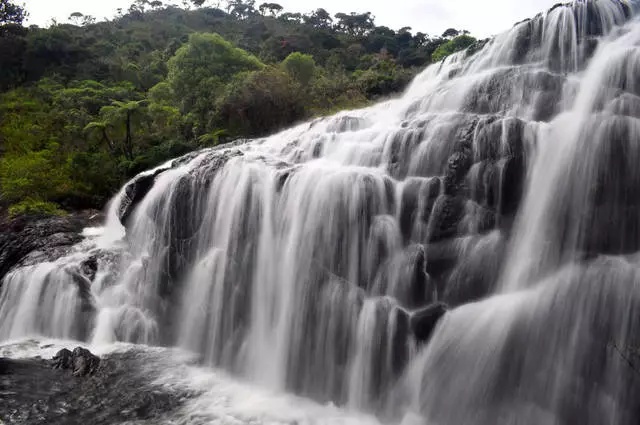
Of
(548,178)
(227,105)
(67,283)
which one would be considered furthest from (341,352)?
(227,105)

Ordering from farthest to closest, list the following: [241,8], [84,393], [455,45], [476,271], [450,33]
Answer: [241,8] < [450,33] < [455,45] < [84,393] < [476,271]

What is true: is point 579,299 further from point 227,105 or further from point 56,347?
point 227,105

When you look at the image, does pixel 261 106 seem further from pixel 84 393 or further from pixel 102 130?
pixel 84 393

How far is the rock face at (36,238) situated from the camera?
13.6 meters

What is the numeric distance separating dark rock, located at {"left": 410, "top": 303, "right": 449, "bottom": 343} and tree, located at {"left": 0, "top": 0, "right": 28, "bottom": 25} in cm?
4230

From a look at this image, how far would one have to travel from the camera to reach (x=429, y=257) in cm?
806

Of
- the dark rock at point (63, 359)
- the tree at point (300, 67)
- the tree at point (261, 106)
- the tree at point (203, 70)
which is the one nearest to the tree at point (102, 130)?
the tree at point (203, 70)

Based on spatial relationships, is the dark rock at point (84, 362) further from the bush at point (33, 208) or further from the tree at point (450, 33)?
the tree at point (450, 33)

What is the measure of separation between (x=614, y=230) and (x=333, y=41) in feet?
160

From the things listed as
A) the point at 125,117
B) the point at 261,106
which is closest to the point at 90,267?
the point at 125,117

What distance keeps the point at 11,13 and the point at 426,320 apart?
42.6 metres

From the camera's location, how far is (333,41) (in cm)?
5138

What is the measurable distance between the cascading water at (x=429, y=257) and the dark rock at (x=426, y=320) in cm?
3

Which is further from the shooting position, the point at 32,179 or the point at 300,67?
the point at 300,67
